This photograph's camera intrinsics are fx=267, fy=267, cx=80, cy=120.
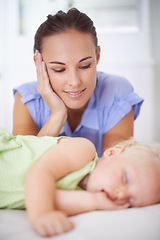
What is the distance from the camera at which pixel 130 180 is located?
81 cm

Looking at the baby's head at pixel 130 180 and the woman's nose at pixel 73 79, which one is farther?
the woman's nose at pixel 73 79

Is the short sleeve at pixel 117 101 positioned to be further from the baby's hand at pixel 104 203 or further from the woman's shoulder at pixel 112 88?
the baby's hand at pixel 104 203

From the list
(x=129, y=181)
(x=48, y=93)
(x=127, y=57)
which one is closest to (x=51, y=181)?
(x=129, y=181)

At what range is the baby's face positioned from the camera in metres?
0.80

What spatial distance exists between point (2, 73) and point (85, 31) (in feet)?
5.66

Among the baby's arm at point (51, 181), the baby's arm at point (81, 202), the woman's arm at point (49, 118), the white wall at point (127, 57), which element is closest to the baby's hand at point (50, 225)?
the baby's arm at point (51, 181)

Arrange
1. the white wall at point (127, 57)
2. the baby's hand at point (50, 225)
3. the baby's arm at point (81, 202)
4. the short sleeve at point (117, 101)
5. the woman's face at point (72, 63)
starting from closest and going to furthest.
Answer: the baby's hand at point (50, 225), the baby's arm at point (81, 202), the woman's face at point (72, 63), the short sleeve at point (117, 101), the white wall at point (127, 57)

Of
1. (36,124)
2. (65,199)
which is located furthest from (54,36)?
(65,199)

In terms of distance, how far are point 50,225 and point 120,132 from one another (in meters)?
0.89

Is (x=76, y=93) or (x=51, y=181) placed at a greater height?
(x=76, y=93)

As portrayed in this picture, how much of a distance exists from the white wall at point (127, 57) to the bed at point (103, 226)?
204cm

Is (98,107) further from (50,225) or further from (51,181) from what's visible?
(50,225)

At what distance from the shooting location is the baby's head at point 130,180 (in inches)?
31.5

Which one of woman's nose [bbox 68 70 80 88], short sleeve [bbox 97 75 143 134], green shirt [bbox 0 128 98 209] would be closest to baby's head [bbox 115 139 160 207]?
green shirt [bbox 0 128 98 209]
